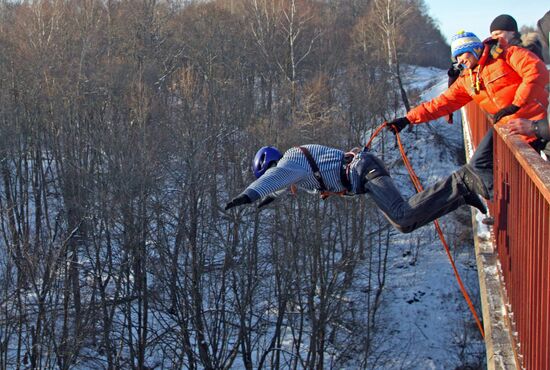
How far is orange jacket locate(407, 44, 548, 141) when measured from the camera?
201 inches

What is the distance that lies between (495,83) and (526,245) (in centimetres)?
228

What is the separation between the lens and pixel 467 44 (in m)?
5.44

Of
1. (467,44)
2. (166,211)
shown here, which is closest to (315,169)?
(467,44)

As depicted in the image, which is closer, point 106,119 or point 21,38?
point 106,119

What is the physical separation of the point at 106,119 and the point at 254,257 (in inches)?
353

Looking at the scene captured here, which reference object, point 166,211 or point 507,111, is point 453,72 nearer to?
point 507,111

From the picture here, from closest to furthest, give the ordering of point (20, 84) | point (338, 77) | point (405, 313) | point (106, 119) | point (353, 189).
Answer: point (353, 189) < point (405, 313) < point (106, 119) < point (20, 84) < point (338, 77)

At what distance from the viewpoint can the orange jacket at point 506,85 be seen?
511 cm

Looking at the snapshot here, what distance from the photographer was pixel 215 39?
3875 centimetres

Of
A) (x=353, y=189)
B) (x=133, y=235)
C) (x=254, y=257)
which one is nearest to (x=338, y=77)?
(x=254, y=257)

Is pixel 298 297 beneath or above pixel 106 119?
beneath

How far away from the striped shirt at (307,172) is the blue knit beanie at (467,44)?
1.29 m

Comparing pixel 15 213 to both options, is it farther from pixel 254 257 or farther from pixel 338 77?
pixel 338 77

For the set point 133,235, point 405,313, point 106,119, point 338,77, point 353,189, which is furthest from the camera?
point 338,77
